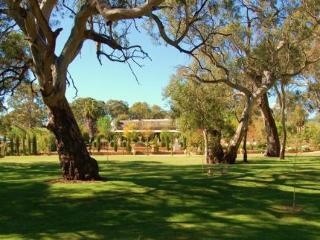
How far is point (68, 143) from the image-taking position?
57.7 ft

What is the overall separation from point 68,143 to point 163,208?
5.01 meters

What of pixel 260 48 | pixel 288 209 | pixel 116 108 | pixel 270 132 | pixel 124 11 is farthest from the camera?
pixel 116 108

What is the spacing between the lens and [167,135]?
202ft

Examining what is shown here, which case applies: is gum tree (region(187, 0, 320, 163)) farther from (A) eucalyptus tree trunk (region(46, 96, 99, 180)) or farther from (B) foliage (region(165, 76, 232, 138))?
(A) eucalyptus tree trunk (region(46, 96, 99, 180))

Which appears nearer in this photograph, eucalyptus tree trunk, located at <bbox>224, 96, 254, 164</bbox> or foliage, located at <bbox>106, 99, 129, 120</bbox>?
eucalyptus tree trunk, located at <bbox>224, 96, 254, 164</bbox>

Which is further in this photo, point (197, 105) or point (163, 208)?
point (197, 105)

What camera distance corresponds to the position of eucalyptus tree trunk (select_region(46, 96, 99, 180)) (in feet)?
57.6

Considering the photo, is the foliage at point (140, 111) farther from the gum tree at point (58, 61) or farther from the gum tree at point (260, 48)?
the gum tree at point (58, 61)

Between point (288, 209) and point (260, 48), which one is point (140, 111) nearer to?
point (260, 48)

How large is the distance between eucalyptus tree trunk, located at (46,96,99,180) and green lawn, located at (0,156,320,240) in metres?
0.73

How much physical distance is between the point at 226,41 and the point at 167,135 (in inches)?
1286

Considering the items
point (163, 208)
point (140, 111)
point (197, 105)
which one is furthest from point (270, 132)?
point (140, 111)

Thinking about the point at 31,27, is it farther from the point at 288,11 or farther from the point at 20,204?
the point at 288,11

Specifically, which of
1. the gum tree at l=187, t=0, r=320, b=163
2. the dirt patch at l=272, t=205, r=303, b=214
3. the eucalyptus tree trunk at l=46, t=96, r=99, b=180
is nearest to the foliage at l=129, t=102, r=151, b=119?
the gum tree at l=187, t=0, r=320, b=163
